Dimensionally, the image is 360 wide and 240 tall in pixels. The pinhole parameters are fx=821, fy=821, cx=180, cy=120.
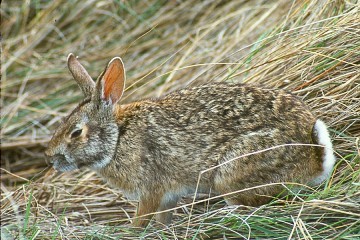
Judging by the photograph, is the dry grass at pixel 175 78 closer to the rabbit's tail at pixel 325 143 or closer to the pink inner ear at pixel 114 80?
the rabbit's tail at pixel 325 143

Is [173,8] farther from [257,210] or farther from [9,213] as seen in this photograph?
[257,210]

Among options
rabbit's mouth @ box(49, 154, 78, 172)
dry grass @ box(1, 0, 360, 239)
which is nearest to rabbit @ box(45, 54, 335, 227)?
rabbit's mouth @ box(49, 154, 78, 172)

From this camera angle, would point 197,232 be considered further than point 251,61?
No

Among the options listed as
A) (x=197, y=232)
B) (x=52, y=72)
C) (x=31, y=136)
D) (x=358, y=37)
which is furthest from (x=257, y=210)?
(x=52, y=72)

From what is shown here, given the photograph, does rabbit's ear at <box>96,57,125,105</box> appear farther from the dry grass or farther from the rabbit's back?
the dry grass

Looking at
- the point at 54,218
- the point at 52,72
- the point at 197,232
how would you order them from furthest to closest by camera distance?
1. the point at 52,72
2. the point at 54,218
3. the point at 197,232

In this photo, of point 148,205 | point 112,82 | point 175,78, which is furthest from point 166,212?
point 175,78

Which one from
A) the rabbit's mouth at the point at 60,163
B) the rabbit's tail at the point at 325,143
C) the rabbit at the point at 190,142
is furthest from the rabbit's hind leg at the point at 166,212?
the rabbit's tail at the point at 325,143
